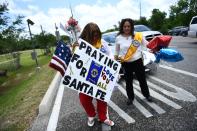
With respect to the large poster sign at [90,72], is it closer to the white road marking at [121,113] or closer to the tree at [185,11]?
the white road marking at [121,113]

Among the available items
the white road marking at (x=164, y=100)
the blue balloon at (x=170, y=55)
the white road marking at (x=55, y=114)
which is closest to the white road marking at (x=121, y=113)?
the white road marking at (x=164, y=100)

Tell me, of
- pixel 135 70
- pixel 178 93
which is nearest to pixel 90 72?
pixel 135 70

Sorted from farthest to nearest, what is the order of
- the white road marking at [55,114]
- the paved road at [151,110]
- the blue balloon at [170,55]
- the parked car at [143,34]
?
the parked car at [143,34], the blue balloon at [170,55], the white road marking at [55,114], the paved road at [151,110]

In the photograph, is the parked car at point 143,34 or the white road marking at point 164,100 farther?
the parked car at point 143,34

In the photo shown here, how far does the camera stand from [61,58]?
478cm

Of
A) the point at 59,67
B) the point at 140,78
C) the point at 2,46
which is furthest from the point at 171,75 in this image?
the point at 2,46

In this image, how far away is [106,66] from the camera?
4.87 metres

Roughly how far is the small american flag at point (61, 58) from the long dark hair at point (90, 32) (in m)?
0.38

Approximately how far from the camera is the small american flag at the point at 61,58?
4.74 meters

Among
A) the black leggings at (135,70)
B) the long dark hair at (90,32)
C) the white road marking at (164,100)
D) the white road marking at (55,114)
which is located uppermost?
the long dark hair at (90,32)

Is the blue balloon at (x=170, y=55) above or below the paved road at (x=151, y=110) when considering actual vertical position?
above

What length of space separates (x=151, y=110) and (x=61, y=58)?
6.84ft

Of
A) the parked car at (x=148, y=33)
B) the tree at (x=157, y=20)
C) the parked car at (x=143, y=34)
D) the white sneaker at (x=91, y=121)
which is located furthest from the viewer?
the tree at (x=157, y=20)

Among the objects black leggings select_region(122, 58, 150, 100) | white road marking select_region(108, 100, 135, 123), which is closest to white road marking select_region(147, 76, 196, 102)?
black leggings select_region(122, 58, 150, 100)
